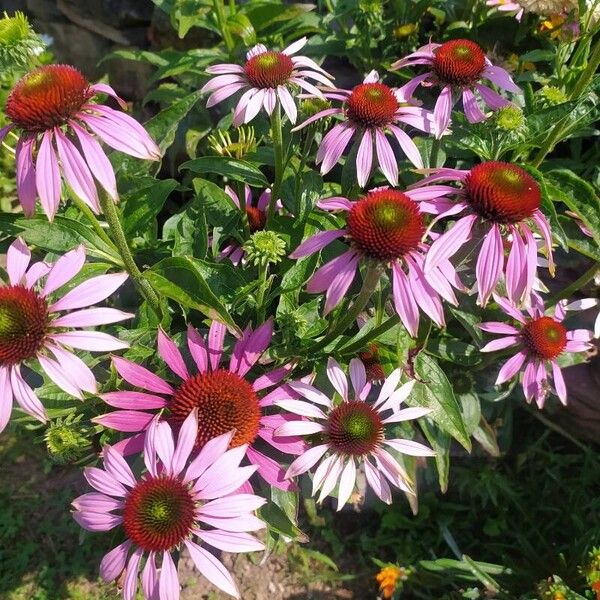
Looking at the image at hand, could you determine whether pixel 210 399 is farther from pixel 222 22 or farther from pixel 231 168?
pixel 222 22

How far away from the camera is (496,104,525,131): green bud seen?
121 cm

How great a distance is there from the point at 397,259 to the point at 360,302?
107mm

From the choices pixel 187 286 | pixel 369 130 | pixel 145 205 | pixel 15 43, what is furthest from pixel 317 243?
pixel 15 43

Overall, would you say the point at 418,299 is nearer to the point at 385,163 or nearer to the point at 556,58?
the point at 385,163

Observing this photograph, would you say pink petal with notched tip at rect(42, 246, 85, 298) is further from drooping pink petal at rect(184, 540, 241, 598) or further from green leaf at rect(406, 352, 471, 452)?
green leaf at rect(406, 352, 471, 452)

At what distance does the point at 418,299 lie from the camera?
0.94m

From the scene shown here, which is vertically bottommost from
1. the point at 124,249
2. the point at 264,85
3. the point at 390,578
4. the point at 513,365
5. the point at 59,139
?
the point at 390,578

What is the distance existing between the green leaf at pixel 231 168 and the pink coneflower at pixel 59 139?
16.9 inches

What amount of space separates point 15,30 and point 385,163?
81 cm

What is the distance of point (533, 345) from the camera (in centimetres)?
141


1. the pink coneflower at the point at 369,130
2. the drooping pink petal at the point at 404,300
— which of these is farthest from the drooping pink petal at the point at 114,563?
Result: the pink coneflower at the point at 369,130

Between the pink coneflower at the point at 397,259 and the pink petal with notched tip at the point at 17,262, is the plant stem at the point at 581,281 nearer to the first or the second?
the pink coneflower at the point at 397,259

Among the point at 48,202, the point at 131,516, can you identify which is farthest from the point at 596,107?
the point at 131,516

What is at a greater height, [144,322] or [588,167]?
[144,322]
